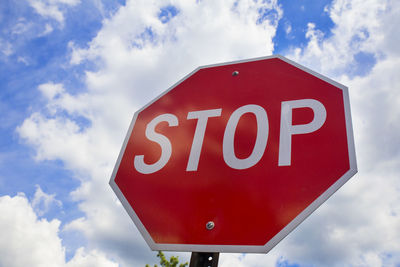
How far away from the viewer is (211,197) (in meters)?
1.37

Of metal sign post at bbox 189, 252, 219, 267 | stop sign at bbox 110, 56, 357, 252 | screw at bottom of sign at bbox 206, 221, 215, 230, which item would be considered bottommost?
metal sign post at bbox 189, 252, 219, 267

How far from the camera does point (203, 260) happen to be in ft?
4.48

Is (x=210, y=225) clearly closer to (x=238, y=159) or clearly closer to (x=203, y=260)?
(x=203, y=260)

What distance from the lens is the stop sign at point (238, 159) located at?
1240 millimetres

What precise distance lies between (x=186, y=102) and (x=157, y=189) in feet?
Answer: 1.92

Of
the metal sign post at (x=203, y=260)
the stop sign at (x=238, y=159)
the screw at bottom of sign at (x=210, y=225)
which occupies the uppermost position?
the stop sign at (x=238, y=159)

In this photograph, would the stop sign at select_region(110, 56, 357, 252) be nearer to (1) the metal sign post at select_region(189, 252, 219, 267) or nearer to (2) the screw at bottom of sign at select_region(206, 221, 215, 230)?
(2) the screw at bottom of sign at select_region(206, 221, 215, 230)

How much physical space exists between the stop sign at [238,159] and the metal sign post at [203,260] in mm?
111

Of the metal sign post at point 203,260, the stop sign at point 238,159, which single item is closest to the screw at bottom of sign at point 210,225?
the stop sign at point 238,159

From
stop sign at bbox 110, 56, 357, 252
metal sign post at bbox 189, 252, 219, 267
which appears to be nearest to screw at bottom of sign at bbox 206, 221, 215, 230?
stop sign at bbox 110, 56, 357, 252

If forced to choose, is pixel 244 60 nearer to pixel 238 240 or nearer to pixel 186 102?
pixel 186 102

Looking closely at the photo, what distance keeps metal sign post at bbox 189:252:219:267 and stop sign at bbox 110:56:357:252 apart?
11 cm

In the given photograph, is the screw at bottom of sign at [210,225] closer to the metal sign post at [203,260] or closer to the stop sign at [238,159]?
the stop sign at [238,159]

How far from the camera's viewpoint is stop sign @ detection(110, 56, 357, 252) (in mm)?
1240
